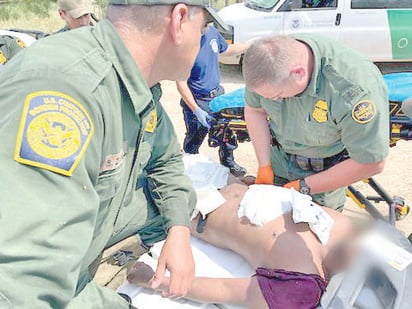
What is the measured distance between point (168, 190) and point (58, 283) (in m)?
0.96

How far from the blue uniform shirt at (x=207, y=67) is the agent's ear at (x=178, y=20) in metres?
2.34

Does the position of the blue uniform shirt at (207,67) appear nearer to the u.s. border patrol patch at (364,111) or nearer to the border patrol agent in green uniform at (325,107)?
the border patrol agent in green uniform at (325,107)

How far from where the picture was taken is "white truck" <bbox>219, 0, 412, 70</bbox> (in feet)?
20.7

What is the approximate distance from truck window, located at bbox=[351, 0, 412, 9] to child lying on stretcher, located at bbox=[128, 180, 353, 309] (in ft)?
16.3

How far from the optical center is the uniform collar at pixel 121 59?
3.91 feet

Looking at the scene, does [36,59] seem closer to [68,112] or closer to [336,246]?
[68,112]

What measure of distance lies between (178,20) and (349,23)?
19.1ft

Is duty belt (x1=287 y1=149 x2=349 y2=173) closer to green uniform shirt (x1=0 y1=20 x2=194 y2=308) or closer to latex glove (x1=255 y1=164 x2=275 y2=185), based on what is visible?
latex glove (x1=255 y1=164 x2=275 y2=185)

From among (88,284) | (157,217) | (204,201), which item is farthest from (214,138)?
(88,284)

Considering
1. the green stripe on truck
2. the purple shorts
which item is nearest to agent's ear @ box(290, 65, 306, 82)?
the purple shorts

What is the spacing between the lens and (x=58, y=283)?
94 cm

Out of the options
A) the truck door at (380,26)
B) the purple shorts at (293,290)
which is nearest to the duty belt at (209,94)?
the purple shorts at (293,290)

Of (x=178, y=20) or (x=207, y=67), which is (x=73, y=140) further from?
(x=207, y=67)

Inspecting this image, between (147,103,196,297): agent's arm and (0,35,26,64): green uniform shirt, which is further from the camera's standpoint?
(0,35,26,64): green uniform shirt
